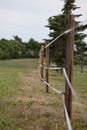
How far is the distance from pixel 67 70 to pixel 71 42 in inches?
21.9

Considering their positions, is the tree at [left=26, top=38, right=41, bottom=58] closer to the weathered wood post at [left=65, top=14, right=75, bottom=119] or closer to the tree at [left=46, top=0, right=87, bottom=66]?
the tree at [left=46, top=0, right=87, bottom=66]

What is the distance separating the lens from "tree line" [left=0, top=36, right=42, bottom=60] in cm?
10512

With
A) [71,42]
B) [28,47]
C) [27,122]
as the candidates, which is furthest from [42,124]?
[28,47]

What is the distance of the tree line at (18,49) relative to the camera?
105 meters

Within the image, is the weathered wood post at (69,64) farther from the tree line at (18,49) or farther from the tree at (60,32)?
the tree line at (18,49)

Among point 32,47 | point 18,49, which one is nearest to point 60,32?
point 18,49

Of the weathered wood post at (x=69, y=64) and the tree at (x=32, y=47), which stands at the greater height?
the weathered wood post at (x=69, y=64)

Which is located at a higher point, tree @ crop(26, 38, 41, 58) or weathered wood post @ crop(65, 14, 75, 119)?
weathered wood post @ crop(65, 14, 75, 119)

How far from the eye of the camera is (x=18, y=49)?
112 metres

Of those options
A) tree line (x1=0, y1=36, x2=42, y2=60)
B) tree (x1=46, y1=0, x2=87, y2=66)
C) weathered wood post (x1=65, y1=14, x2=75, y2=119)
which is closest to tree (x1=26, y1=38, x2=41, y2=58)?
tree line (x1=0, y1=36, x2=42, y2=60)

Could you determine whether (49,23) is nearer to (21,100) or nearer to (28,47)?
(21,100)

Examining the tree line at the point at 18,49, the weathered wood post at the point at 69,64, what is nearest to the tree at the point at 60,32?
the weathered wood post at the point at 69,64

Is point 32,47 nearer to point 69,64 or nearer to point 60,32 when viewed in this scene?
point 60,32

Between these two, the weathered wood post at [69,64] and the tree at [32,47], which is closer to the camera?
the weathered wood post at [69,64]
